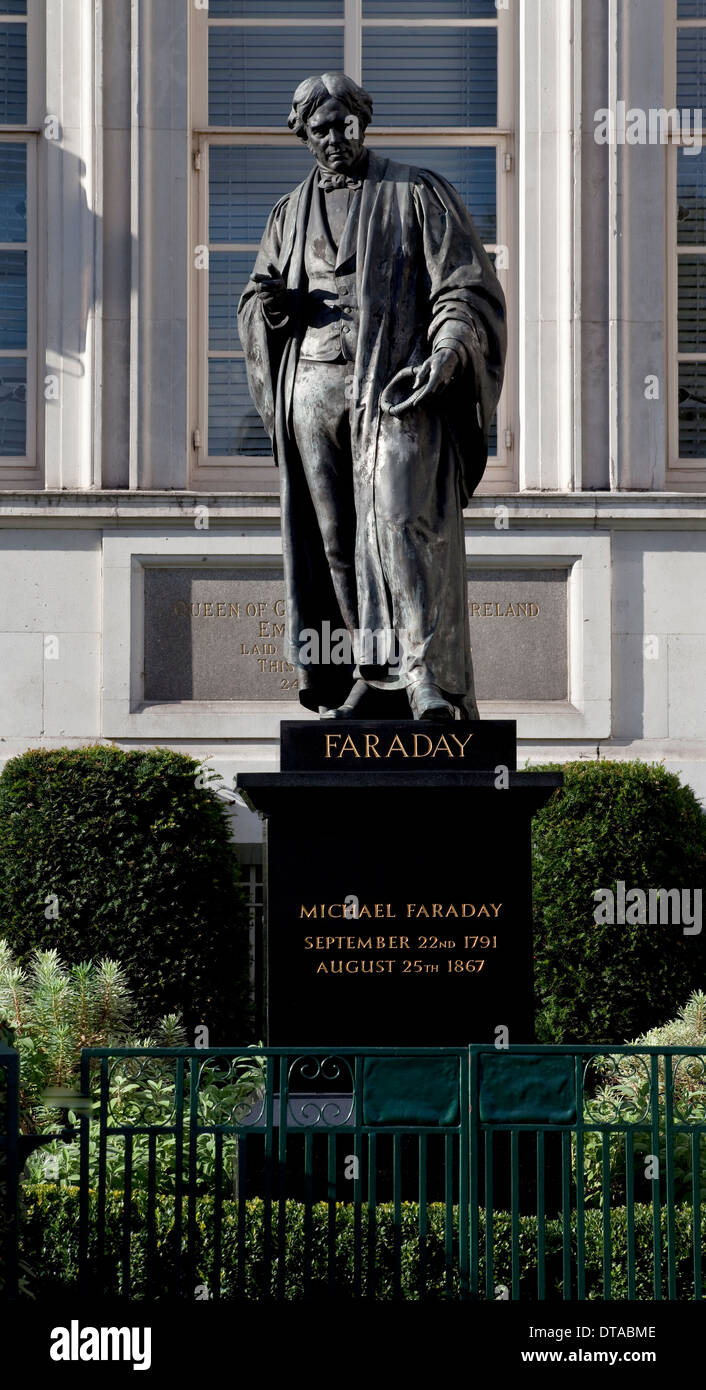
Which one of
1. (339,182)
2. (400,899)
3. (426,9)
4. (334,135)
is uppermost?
(426,9)

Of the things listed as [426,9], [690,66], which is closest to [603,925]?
[690,66]

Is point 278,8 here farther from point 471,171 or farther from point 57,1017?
point 57,1017

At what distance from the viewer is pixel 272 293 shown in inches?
300

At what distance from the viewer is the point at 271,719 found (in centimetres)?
1238

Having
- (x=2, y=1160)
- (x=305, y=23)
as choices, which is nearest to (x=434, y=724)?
(x=2, y=1160)

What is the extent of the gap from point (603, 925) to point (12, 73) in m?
7.43

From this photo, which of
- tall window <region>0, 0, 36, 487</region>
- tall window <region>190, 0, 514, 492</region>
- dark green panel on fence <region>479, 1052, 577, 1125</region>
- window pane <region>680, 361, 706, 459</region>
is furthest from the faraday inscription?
dark green panel on fence <region>479, 1052, 577, 1125</region>

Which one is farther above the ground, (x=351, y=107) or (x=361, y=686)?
(x=351, y=107)

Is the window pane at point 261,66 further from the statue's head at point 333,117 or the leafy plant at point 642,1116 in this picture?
the leafy plant at point 642,1116

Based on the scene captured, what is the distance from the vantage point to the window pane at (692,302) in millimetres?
13328

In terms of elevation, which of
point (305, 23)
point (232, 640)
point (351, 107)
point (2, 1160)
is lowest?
point (2, 1160)

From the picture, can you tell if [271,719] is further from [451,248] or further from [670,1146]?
[670,1146]

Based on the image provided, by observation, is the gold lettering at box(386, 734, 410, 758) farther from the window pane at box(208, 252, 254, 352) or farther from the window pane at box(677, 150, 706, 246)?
the window pane at box(677, 150, 706, 246)
